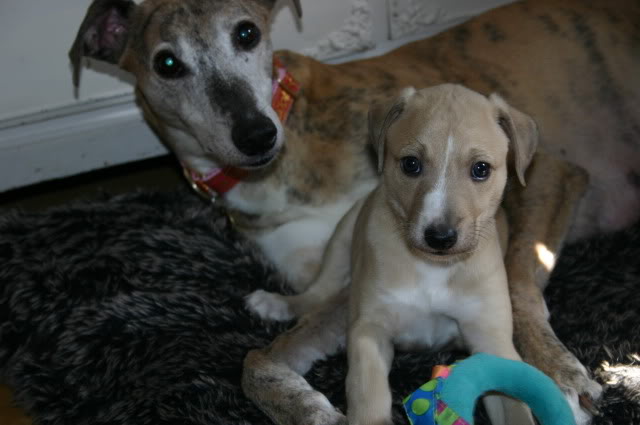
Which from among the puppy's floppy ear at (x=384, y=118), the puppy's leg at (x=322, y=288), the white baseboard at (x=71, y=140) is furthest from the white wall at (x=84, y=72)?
the puppy's floppy ear at (x=384, y=118)

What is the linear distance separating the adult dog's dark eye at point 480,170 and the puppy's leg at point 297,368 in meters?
0.68

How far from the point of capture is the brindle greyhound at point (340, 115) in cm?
231

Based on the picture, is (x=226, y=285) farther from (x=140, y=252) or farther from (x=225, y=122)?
(x=225, y=122)

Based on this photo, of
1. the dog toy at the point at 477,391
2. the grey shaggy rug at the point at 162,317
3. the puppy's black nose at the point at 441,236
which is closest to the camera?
the dog toy at the point at 477,391

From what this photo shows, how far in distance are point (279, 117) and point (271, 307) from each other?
2.05 ft

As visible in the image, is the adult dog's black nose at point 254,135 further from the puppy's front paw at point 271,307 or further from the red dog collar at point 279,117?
the puppy's front paw at point 271,307

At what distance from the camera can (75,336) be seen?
2.41 metres

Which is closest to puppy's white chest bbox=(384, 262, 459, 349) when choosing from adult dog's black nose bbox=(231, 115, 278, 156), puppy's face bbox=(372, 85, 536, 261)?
puppy's face bbox=(372, 85, 536, 261)

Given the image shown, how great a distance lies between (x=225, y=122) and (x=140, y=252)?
619mm

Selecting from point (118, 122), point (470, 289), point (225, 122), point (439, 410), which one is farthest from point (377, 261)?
point (118, 122)

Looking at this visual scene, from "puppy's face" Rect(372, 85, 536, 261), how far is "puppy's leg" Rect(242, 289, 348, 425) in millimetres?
468

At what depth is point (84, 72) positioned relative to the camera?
309 cm

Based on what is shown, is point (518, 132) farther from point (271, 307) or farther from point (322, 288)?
point (271, 307)

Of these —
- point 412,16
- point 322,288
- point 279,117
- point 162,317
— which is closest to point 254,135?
point 279,117
